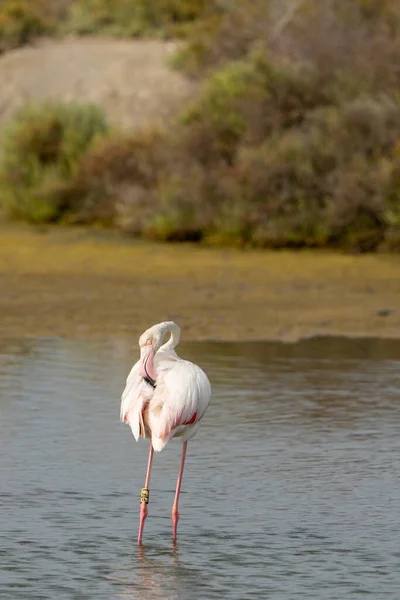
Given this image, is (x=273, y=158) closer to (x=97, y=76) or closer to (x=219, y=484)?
(x=219, y=484)

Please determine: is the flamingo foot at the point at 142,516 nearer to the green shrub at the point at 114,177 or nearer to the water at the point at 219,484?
the water at the point at 219,484

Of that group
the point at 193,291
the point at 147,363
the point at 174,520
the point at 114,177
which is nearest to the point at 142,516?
the point at 174,520

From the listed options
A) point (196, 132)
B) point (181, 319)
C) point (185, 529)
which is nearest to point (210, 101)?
point (196, 132)

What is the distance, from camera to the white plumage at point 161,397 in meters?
7.35

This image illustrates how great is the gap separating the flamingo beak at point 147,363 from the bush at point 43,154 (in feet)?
56.7

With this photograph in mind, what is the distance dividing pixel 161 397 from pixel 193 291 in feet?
28.6

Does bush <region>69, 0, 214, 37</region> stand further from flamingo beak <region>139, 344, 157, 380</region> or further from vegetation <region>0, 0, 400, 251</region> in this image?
flamingo beak <region>139, 344, 157, 380</region>

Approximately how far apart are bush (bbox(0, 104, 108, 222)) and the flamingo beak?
17286 mm

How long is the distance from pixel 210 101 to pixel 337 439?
13093 millimetres

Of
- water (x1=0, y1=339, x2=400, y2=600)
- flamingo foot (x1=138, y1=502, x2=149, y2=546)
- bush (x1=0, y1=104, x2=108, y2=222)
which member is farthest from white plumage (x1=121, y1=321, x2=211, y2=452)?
bush (x1=0, y1=104, x2=108, y2=222)

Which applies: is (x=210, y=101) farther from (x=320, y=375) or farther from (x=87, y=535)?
(x=87, y=535)

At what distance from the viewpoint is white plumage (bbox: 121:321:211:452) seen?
7.35 meters

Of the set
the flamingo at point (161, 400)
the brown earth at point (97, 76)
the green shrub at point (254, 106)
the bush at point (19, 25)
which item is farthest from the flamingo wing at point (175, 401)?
the bush at point (19, 25)

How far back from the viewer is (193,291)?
634 inches
